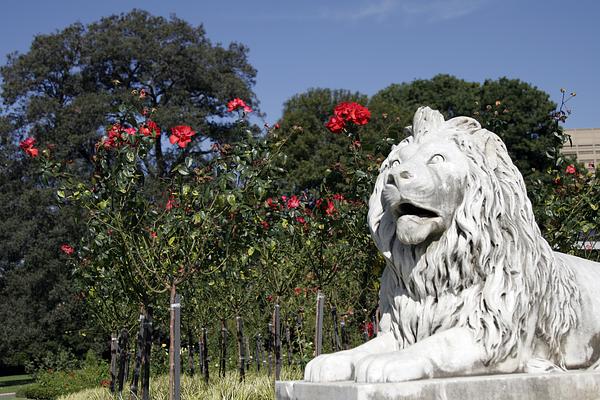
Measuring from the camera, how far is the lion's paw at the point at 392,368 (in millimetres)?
3805

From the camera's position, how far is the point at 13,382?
2686 centimetres

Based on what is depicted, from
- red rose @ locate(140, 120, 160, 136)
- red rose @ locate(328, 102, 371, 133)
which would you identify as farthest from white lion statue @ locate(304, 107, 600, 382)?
red rose @ locate(328, 102, 371, 133)

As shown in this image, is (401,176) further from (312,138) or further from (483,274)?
(312,138)

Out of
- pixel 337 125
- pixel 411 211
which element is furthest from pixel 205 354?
pixel 411 211

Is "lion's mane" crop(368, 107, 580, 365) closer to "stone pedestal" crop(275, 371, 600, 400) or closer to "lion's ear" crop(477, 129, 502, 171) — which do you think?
"lion's ear" crop(477, 129, 502, 171)

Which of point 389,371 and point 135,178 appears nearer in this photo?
point 389,371

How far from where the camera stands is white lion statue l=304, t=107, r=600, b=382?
4.22 m

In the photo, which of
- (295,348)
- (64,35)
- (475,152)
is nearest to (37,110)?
(64,35)

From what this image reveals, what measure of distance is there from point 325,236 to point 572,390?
5976 mm

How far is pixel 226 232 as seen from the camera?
7.69m

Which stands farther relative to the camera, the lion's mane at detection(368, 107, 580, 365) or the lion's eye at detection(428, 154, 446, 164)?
the lion's eye at detection(428, 154, 446, 164)

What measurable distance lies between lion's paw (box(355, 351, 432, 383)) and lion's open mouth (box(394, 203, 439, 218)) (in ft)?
2.58

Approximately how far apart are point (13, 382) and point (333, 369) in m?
25.2

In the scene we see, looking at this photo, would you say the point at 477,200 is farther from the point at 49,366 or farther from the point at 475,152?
the point at 49,366
